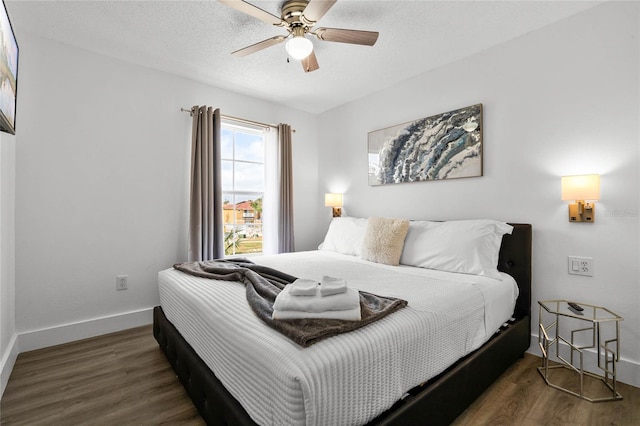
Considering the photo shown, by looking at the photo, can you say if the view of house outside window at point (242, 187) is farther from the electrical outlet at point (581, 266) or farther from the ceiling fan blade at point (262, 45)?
the electrical outlet at point (581, 266)

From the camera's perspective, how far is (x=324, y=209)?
4.23 metres

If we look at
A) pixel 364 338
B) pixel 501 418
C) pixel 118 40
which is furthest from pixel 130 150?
pixel 501 418

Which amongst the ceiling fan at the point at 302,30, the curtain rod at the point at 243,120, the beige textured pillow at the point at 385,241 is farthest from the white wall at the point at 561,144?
the curtain rod at the point at 243,120

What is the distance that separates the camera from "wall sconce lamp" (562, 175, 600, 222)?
1932 mm

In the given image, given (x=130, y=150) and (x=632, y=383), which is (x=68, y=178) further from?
(x=632, y=383)

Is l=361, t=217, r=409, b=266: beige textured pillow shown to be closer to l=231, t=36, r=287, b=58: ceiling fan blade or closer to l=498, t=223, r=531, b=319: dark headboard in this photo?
l=498, t=223, r=531, b=319: dark headboard

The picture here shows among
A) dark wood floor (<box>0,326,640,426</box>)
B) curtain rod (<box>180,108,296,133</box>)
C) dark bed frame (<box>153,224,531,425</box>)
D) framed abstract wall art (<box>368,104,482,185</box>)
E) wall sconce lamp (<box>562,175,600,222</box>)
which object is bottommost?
dark wood floor (<box>0,326,640,426</box>)

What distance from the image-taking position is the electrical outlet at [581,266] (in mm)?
2061

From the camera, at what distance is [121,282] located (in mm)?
2764

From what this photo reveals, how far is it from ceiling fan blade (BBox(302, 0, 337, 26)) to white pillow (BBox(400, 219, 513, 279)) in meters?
1.84

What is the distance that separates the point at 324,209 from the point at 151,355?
8.69 ft

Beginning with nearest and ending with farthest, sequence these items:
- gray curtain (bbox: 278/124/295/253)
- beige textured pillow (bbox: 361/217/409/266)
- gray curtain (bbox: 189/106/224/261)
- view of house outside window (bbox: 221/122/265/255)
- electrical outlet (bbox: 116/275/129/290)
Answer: beige textured pillow (bbox: 361/217/409/266) → electrical outlet (bbox: 116/275/129/290) → gray curtain (bbox: 189/106/224/261) → view of house outside window (bbox: 221/122/265/255) → gray curtain (bbox: 278/124/295/253)

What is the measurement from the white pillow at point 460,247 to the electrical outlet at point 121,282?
2583 mm

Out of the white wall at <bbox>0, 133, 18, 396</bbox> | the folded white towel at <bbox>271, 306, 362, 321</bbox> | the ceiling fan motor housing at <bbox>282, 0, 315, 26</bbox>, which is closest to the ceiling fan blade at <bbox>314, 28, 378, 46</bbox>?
the ceiling fan motor housing at <bbox>282, 0, 315, 26</bbox>
